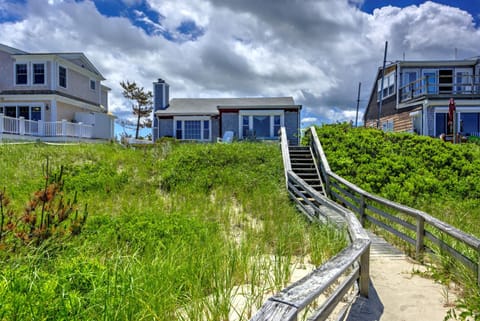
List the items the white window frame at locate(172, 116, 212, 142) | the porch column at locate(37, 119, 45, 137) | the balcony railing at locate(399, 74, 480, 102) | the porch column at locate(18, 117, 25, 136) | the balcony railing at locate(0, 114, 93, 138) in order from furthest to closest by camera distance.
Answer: the white window frame at locate(172, 116, 212, 142) → the balcony railing at locate(399, 74, 480, 102) → the porch column at locate(37, 119, 45, 137) → the porch column at locate(18, 117, 25, 136) → the balcony railing at locate(0, 114, 93, 138)

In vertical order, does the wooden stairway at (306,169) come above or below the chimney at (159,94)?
Answer: below

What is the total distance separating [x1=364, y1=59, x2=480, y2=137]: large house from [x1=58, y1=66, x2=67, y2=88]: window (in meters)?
24.9

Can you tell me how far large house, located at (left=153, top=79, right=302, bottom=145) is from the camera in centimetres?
2445

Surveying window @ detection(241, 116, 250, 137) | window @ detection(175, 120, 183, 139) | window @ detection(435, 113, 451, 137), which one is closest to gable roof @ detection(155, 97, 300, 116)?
window @ detection(175, 120, 183, 139)

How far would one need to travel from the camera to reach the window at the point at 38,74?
23.1m

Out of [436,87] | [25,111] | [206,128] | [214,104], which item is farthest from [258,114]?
[25,111]

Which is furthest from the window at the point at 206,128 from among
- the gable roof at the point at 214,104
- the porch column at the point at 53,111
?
the porch column at the point at 53,111

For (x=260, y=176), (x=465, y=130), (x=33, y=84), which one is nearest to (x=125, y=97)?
(x=33, y=84)

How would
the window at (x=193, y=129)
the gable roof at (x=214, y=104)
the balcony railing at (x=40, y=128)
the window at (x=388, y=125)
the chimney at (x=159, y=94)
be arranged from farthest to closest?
1. the window at (x=388, y=125)
2. the chimney at (x=159, y=94)
3. the window at (x=193, y=129)
4. the gable roof at (x=214, y=104)
5. the balcony railing at (x=40, y=128)

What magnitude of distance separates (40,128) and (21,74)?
4.87m

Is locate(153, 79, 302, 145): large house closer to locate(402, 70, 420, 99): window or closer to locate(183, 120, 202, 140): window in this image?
locate(183, 120, 202, 140): window

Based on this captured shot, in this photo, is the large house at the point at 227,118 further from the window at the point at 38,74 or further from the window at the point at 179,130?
the window at the point at 38,74

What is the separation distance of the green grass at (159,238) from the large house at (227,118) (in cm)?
849

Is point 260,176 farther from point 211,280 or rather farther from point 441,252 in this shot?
point 211,280
